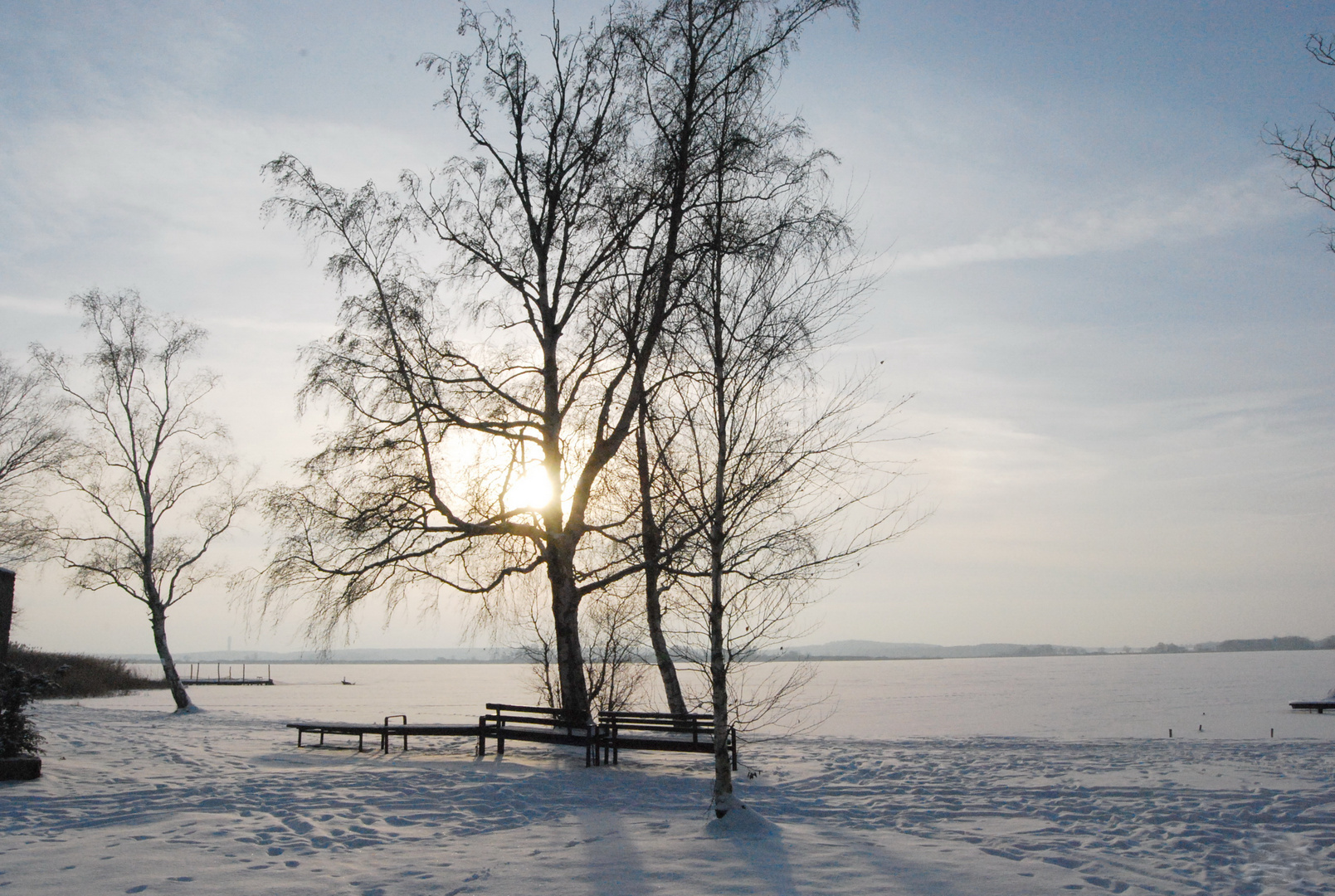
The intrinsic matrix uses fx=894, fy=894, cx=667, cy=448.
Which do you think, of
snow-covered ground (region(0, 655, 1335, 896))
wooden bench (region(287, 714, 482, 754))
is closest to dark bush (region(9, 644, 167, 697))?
wooden bench (region(287, 714, 482, 754))

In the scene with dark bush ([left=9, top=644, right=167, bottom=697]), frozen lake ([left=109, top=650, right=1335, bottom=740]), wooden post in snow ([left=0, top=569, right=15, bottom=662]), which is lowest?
frozen lake ([left=109, top=650, right=1335, bottom=740])

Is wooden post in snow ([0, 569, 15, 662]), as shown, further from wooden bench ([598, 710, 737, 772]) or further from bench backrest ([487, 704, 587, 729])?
wooden bench ([598, 710, 737, 772])

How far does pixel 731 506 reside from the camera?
9.33m

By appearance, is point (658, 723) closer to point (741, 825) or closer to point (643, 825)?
point (643, 825)

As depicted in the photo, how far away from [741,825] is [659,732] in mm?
5925

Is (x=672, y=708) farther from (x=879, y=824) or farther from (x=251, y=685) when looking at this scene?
(x=251, y=685)

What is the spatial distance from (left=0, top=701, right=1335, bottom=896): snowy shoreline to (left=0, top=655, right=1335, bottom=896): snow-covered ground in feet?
0.12

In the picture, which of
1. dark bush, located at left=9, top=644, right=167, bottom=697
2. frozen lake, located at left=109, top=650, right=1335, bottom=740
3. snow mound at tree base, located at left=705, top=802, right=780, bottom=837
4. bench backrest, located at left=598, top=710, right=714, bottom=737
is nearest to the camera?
snow mound at tree base, located at left=705, top=802, right=780, bottom=837

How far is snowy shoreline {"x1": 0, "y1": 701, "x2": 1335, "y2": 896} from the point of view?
6.71 m

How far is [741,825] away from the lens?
8484 millimetres

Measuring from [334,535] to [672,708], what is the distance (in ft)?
23.8

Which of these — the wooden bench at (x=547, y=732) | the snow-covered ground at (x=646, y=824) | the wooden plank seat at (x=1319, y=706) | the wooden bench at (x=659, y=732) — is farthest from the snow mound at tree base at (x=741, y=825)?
the wooden plank seat at (x=1319, y=706)

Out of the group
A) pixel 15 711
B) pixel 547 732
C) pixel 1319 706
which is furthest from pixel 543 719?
pixel 1319 706

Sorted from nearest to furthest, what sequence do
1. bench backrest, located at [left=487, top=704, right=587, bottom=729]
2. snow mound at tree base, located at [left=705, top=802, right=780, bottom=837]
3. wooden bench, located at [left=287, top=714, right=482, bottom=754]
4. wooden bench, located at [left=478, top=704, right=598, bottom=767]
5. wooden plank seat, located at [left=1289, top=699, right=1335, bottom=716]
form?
snow mound at tree base, located at [left=705, top=802, right=780, bottom=837] → wooden bench, located at [left=478, top=704, right=598, bottom=767] → bench backrest, located at [left=487, top=704, right=587, bottom=729] → wooden bench, located at [left=287, top=714, right=482, bottom=754] → wooden plank seat, located at [left=1289, top=699, right=1335, bottom=716]
